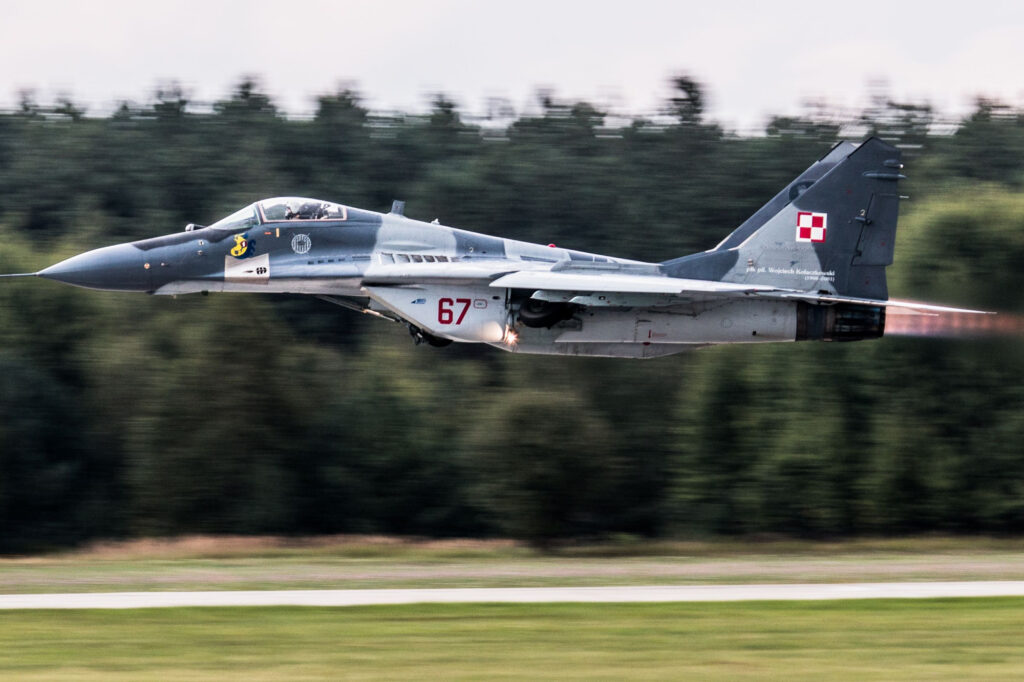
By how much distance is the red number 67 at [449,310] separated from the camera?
1966cm

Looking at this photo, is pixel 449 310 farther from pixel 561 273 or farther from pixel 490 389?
pixel 490 389

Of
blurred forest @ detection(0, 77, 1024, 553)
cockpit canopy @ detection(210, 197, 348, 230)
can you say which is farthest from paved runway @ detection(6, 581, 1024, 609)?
blurred forest @ detection(0, 77, 1024, 553)

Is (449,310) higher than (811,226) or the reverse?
the reverse

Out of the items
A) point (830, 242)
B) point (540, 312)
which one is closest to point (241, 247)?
point (540, 312)

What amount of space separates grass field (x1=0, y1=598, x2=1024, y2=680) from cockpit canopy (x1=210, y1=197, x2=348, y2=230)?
6.75m

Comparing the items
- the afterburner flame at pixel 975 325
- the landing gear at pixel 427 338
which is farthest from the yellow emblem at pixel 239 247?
the afterburner flame at pixel 975 325

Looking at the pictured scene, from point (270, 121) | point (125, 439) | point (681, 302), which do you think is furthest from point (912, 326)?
point (270, 121)

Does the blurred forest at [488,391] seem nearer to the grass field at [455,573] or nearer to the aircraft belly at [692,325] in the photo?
the grass field at [455,573]

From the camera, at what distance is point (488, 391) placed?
137 feet

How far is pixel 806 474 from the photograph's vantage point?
1416 inches

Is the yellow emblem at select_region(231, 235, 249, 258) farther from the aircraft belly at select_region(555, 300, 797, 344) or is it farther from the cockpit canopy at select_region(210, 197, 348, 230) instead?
the aircraft belly at select_region(555, 300, 797, 344)

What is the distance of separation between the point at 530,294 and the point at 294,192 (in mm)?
33195

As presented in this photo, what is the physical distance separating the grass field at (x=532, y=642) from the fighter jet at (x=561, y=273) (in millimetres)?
5600

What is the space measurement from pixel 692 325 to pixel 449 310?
3922mm
